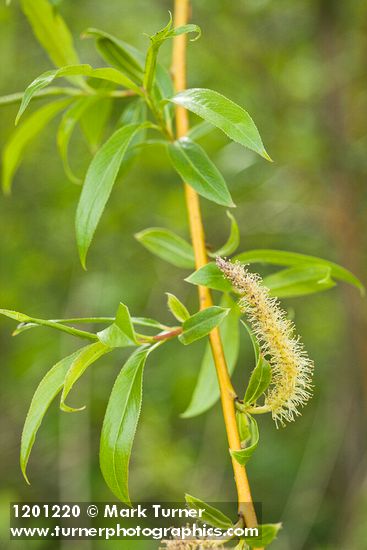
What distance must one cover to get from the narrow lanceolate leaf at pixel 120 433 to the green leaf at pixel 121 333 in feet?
0.17

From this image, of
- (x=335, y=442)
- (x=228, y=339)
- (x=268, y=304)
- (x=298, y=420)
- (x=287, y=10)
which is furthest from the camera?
(x=298, y=420)

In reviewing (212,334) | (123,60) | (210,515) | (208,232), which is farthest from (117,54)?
(208,232)

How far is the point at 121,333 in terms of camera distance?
57 cm

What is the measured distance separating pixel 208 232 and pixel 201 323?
158 cm

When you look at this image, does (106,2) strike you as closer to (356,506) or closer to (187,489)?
(187,489)

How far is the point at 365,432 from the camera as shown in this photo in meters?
2.12

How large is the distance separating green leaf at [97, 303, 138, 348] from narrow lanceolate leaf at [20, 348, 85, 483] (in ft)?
0.12

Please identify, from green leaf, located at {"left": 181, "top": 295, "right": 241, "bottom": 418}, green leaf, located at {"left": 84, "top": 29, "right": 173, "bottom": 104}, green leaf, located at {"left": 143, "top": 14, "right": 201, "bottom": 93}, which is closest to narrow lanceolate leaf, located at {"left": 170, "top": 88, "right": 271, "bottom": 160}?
green leaf, located at {"left": 143, "top": 14, "right": 201, "bottom": 93}

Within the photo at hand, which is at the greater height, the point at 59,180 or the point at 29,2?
the point at 59,180

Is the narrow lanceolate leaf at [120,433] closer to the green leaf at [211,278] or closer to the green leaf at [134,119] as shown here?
the green leaf at [211,278]

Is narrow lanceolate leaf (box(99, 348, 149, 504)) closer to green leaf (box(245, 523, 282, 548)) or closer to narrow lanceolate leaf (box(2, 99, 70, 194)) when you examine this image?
green leaf (box(245, 523, 282, 548))

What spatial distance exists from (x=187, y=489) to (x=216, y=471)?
26cm

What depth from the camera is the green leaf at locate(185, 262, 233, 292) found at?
25.1 inches

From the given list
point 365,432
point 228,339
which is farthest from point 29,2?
point 365,432
